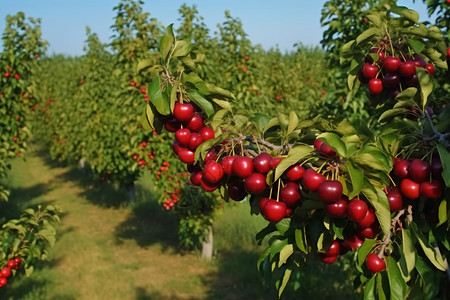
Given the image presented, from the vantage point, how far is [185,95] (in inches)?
73.4

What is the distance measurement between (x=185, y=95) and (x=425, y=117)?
98 centimetres

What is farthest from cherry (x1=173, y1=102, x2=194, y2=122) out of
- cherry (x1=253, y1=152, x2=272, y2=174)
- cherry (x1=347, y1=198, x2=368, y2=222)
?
cherry (x1=347, y1=198, x2=368, y2=222)

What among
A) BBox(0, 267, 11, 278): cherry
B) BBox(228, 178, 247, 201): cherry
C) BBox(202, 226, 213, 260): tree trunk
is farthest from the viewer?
BBox(202, 226, 213, 260): tree trunk

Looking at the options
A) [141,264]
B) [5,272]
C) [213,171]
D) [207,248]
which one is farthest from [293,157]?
[141,264]

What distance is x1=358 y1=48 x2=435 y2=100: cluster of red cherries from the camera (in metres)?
2.00

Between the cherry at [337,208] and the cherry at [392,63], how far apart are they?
86 cm

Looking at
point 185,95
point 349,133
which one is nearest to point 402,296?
point 349,133

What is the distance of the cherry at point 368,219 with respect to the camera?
4.93 ft

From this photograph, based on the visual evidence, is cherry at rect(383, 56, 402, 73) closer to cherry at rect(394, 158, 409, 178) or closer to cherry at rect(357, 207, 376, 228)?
cherry at rect(394, 158, 409, 178)

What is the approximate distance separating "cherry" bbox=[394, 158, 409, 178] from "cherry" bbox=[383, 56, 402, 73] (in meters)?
0.61

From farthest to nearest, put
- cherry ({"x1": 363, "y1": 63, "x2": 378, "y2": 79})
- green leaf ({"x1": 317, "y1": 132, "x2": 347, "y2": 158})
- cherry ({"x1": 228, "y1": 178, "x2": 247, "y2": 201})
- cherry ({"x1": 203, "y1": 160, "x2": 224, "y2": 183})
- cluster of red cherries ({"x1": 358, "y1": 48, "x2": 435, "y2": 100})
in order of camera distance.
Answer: cherry ({"x1": 363, "y1": 63, "x2": 378, "y2": 79})
cluster of red cherries ({"x1": 358, "y1": 48, "x2": 435, "y2": 100})
cherry ({"x1": 228, "y1": 178, "x2": 247, "y2": 201})
cherry ({"x1": 203, "y1": 160, "x2": 224, "y2": 183})
green leaf ({"x1": 317, "y1": 132, "x2": 347, "y2": 158})

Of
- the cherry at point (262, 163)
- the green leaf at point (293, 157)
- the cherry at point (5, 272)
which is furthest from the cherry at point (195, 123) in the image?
the cherry at point (5, 272)

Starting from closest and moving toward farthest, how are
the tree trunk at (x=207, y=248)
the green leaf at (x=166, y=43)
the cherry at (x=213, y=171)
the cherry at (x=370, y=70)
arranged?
the cherry at (x=213, y=171)
the green leaf at (x=166, y=43)
the cherry at (x=370, y=70)
the tree trunk at (x=207, y=248)

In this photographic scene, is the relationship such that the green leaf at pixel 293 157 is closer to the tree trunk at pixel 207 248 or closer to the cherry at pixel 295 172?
the cherry at pixel 295 172
